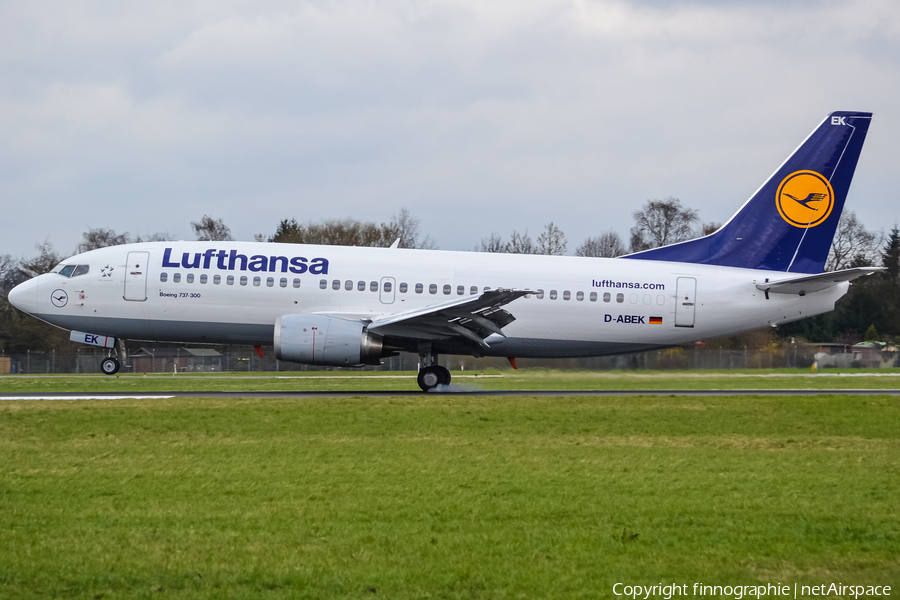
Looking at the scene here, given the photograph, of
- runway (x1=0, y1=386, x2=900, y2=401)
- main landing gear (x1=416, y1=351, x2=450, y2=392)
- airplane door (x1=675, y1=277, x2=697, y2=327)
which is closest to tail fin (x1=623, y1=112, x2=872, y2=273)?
airplane door (x1=675, y1=277, x2=697, y2=327)

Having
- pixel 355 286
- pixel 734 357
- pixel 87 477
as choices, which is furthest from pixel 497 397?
pixel 734 357

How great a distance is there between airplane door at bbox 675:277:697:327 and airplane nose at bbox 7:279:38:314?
1833cm

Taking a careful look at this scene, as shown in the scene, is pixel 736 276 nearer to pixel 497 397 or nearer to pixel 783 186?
pixel 783 186

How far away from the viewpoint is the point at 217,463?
37.8 feet

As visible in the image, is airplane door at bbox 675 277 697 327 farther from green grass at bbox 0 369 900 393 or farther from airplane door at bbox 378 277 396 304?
airplane door at bbox 378 277 396 304

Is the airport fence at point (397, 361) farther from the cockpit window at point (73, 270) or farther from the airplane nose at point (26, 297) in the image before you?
the cockpit window at point (73, 270)

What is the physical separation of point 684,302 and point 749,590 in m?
20.2

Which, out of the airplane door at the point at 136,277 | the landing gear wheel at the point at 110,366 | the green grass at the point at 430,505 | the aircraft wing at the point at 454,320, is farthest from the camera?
the landing gear wheel at the point at 110,366

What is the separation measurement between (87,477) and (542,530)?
5.73 m

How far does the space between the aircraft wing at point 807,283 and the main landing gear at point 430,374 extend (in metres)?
9.58

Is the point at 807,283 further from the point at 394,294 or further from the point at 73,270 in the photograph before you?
the point at 73,270

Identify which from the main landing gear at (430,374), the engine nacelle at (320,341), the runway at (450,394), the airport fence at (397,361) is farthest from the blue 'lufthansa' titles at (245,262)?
the airport fence at (397,361)

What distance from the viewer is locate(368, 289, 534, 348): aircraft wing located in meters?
22.2

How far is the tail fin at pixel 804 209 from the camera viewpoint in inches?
1043
